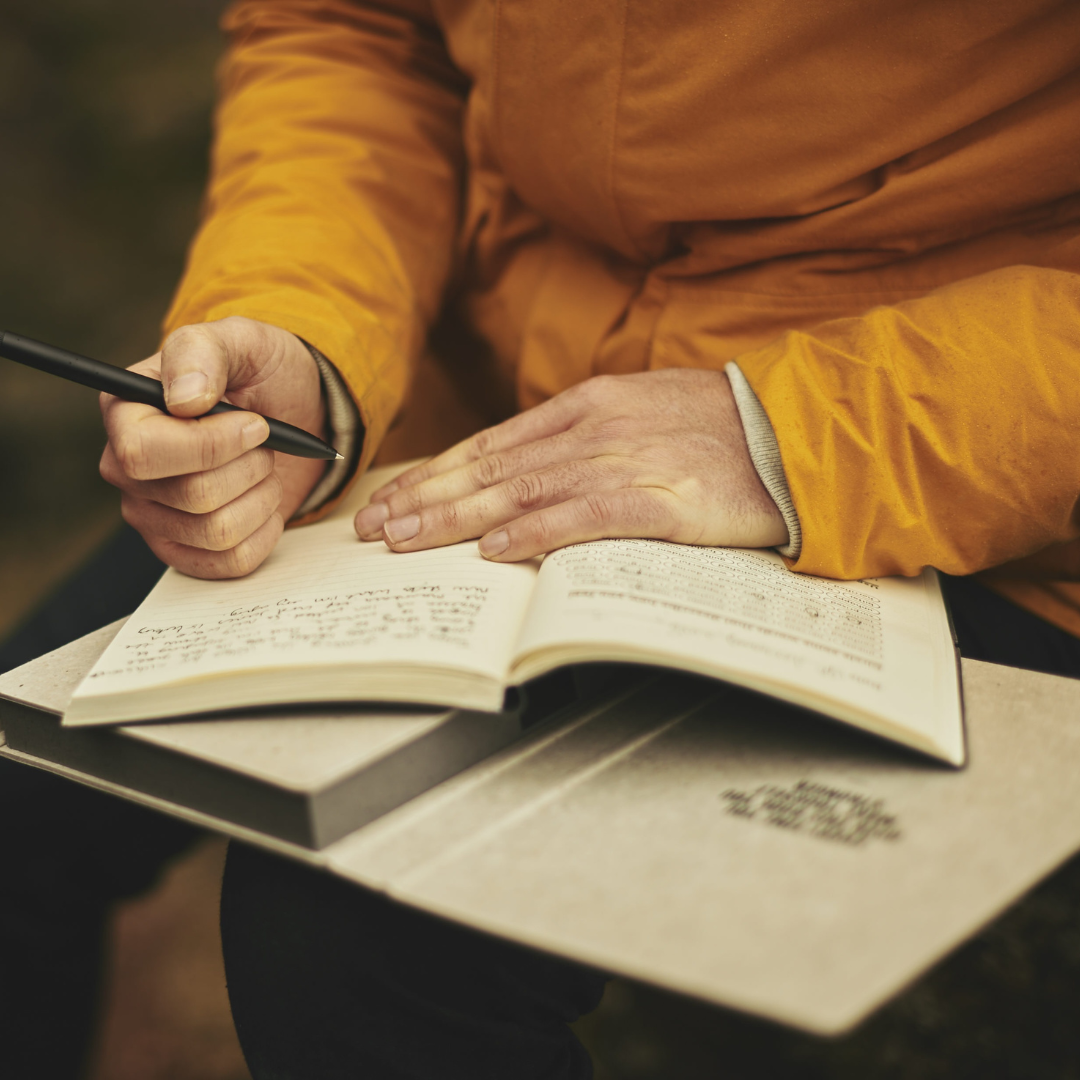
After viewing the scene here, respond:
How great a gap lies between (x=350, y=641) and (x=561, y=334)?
508 millimetres

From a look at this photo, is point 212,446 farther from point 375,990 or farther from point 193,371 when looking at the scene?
point 375,990

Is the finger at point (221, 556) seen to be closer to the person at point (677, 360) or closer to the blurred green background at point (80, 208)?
the person at point (677, 360)

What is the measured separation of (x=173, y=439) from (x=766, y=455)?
1.47 feet

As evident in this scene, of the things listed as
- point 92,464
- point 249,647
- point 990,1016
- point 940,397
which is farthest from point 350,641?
point 92,464

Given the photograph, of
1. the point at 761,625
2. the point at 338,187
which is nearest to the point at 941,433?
the point at 761,625

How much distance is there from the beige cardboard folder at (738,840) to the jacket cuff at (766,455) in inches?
5.5

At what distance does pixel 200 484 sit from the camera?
666 mm

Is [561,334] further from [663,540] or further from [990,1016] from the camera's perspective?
[990,1016]

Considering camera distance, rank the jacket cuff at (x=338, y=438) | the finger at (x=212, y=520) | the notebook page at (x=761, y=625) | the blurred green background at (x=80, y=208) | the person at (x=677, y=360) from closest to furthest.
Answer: the notebook page at (x=761, y=625) → the person at (x=677, y=360) → the finger at (x=212, y=520) → the jacket cuff at (x=338, y=438) → the blurred green background at (x=80, y=208)

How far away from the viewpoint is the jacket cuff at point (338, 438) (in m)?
0.84

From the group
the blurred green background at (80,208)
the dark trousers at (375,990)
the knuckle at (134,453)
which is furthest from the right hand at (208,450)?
the blurred green background at (80,208)

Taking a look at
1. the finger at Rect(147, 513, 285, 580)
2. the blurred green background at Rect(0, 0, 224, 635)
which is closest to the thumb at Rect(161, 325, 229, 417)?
the finger at Rect(147, 513, 285, 580)

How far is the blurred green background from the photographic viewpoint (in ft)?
7.39

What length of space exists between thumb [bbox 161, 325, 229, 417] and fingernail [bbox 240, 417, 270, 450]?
0.03 meters
